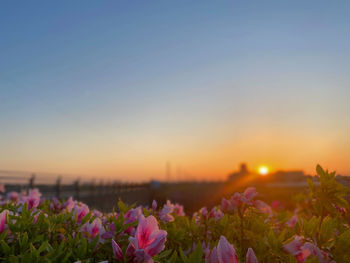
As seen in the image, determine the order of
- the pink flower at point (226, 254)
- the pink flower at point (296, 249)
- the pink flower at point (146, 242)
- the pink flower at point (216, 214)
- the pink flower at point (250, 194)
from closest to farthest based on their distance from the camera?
the pink flower at point (226, 254) < the pink flower at point (146, 242) < the pink flower at point (296, 249) < the pink flower at point (250, 194) < the pink flower at point (216, 214)

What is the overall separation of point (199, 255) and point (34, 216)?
1.30 metres

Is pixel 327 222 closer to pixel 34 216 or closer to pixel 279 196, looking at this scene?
pixel 34 216

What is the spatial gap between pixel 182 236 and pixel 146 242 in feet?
3.14

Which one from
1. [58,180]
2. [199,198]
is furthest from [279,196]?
[58,180]

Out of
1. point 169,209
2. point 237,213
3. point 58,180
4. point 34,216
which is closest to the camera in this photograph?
point 34,216

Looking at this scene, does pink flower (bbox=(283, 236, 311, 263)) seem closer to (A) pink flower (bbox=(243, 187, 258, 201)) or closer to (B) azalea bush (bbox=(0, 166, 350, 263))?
(B) azalea bush (bbox=(0, 166, 350, 263))

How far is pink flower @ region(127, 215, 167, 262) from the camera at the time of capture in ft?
4.23

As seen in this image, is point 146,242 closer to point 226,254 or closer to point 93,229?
point 226,254

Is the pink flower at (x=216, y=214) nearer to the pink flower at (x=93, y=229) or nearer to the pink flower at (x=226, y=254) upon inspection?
the pink flower at (x=93, y=229)

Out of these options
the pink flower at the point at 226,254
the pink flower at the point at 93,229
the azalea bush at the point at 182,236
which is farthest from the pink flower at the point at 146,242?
the pink flower at the point at 93,229

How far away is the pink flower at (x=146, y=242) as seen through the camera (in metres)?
1.29

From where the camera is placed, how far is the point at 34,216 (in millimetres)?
2139

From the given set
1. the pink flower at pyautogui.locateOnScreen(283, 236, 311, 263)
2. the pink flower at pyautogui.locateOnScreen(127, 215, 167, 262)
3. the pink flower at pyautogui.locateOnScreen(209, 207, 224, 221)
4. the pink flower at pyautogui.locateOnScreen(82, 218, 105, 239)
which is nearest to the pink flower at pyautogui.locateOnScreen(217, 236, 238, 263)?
the pink flower at pyautogui.locateOnScreen(127, 215, 167, 262)

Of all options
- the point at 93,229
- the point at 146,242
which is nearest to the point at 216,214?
the point at 93,229
